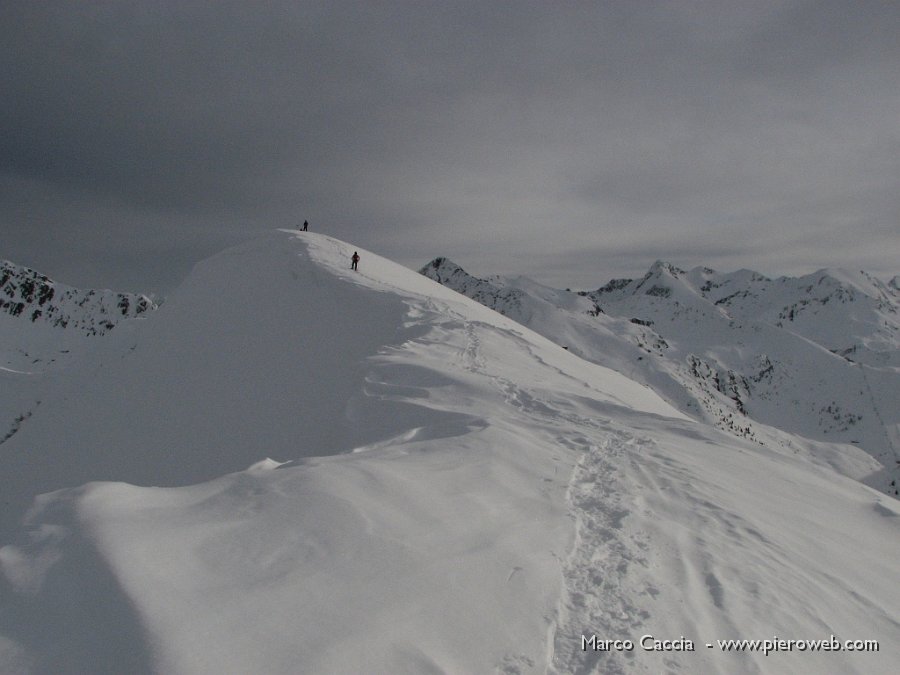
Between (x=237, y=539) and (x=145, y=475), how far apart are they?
9826 millimetres

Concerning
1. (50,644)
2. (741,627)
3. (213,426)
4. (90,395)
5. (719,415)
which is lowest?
(719,415)

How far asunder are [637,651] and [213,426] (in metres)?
12.0

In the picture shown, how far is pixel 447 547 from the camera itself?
178 inches

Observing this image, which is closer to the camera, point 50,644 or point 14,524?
point 50,644

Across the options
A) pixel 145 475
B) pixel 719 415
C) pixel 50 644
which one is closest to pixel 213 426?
pixel 145 475

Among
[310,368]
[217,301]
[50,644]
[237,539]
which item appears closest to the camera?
[50,644]

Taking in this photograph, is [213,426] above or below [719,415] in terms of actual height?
above

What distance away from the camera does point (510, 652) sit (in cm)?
354

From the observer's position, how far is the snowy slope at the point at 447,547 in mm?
3145

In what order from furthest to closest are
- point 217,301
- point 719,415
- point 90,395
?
1. point 719,415
2. point 217,301
3. point 90,395

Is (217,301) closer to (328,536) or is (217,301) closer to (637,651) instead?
(328,536)

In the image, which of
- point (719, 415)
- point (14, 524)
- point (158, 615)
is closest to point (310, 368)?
point (14, 524)

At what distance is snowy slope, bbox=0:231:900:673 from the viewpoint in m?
3.14

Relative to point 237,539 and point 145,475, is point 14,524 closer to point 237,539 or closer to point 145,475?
point 237,539
